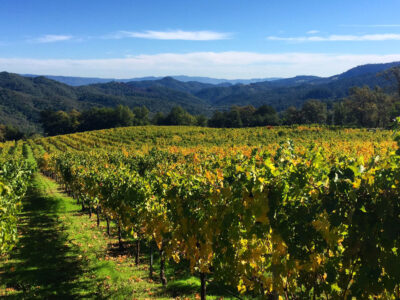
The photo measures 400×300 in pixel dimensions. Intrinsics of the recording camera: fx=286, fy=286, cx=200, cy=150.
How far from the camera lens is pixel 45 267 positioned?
12.8m

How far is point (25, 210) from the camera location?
Result: 23781 mm

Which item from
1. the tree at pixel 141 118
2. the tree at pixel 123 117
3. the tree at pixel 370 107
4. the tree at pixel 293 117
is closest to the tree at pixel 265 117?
the tree at pixel 293 117

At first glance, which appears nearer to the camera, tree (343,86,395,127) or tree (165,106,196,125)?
tree (343,86,395,127)

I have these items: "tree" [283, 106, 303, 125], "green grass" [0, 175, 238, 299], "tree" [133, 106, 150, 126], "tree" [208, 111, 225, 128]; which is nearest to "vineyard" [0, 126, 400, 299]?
"green grass" [0, 175, 238, 299]

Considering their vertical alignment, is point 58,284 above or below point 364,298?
below

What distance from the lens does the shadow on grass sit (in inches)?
420

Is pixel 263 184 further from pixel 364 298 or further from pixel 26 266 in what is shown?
pixel 26 266

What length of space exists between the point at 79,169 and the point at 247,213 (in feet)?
68.9

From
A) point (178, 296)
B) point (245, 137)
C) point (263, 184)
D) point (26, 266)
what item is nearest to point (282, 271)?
point (263, 184)

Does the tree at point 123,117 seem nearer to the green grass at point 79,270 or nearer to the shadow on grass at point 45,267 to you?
the shadow on grass at point 45,267

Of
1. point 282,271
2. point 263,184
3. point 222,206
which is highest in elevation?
point 263,184

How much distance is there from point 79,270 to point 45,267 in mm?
1716

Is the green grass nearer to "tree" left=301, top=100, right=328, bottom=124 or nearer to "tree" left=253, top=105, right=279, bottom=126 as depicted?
"tree" left=253, top=105, right=279, bottom=126

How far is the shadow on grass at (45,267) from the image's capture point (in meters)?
10.7
